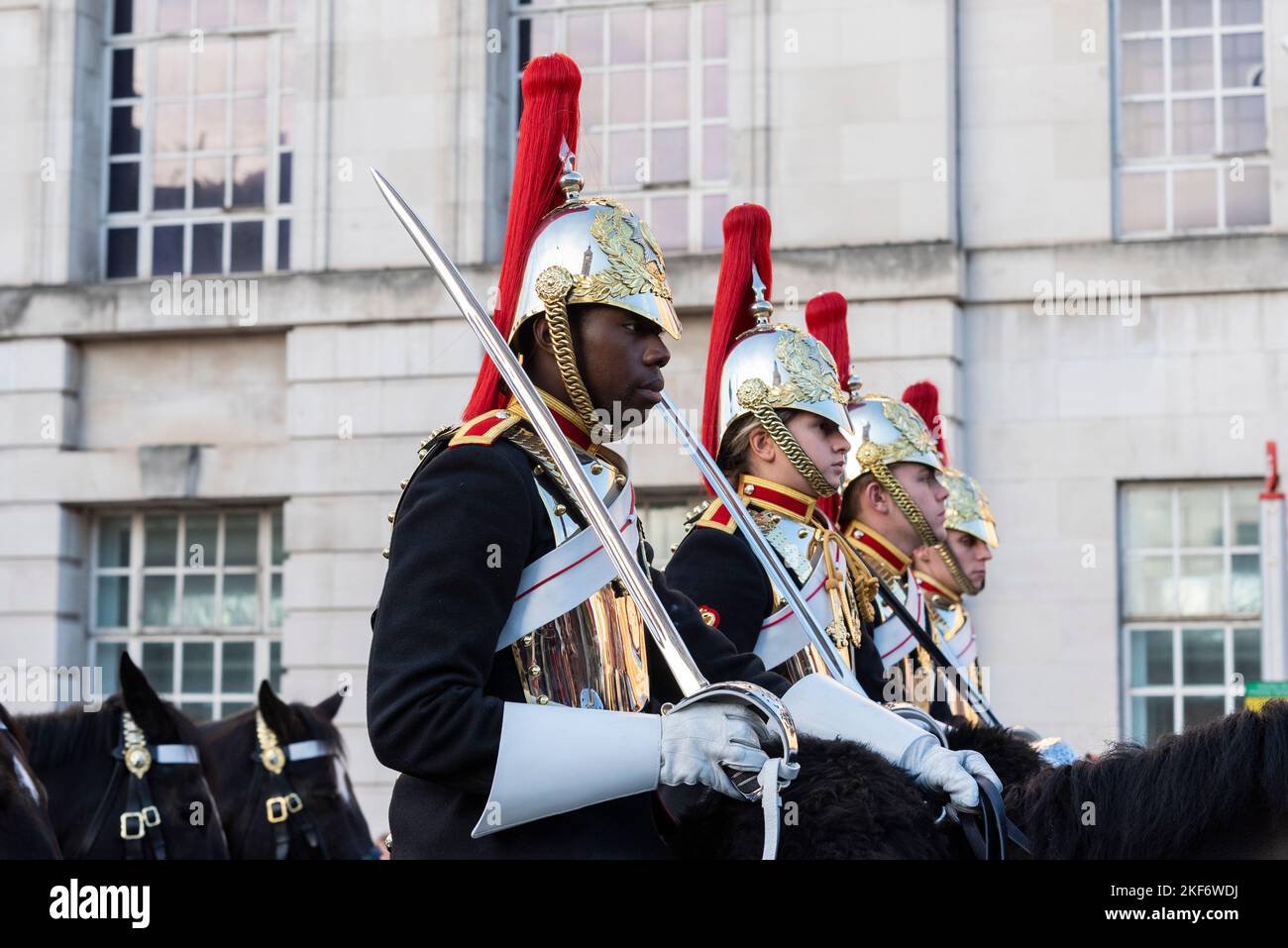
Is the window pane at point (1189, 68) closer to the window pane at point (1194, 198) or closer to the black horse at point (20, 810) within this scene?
the window pane at point (1194, 198)

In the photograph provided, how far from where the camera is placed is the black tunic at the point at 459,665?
10.4 ft

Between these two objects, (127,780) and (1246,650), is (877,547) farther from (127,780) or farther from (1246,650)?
(1246,650)

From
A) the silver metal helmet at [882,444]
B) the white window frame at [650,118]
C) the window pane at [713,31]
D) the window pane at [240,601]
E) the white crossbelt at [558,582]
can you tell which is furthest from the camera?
the window pane at [240,601]

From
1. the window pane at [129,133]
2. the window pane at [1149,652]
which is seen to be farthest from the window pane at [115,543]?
the window pane at [1149,652]

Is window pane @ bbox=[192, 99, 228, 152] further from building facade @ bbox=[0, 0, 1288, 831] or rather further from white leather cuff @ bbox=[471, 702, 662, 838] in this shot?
white leather cuff @ bbox=[471, 702, 662, 838]

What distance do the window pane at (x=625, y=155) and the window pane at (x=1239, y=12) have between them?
182 inches

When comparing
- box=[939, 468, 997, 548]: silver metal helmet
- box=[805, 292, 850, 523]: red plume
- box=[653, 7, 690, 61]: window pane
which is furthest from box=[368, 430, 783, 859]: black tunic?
box=[653, 7, 690, 61]: window pane

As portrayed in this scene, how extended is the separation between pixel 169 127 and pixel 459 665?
49.2ft

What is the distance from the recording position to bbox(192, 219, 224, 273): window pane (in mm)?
17156

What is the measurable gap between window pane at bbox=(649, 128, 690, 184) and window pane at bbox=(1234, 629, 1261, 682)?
5.56 meters

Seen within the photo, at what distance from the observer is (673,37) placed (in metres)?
16.5

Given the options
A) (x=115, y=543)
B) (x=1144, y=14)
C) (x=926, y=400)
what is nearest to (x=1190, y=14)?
(x=1144, y=14)
